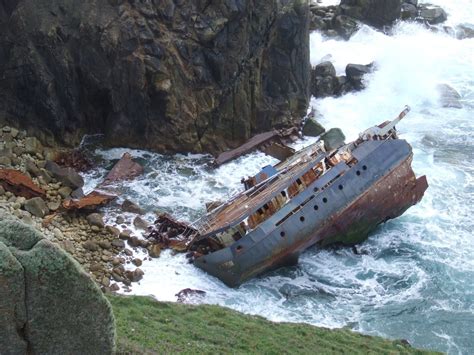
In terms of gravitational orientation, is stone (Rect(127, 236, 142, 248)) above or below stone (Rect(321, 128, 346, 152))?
above

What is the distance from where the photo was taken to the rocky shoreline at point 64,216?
19828mm

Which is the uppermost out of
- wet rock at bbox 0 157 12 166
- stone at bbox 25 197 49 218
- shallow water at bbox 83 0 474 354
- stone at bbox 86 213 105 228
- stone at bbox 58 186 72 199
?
wet rock at bbox 0 157 12 166

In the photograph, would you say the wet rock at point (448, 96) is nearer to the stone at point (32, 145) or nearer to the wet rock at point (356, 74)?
the wet rock at point (356, 74)

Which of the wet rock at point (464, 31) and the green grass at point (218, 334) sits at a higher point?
the green grass at point (218, 334)

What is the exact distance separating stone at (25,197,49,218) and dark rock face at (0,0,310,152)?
5.67 meters

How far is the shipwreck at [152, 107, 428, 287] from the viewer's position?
69.1ft

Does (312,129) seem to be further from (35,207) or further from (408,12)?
(408,12)

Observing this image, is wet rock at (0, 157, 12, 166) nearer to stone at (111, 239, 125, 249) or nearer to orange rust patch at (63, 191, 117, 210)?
orange rust patch at (63, 191, 117, 210)

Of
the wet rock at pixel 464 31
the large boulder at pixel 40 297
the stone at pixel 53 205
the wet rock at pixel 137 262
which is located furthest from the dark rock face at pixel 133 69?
the wet rock at pixel 464 31

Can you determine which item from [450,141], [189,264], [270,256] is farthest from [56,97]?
[450,141]

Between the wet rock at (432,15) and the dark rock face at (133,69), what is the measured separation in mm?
21604

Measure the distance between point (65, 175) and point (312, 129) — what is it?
501 inches

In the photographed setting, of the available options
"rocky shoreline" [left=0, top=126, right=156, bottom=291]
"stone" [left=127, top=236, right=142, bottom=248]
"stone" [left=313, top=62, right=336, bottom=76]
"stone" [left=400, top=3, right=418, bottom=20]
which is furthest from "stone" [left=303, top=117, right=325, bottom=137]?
"stone" [left=400, top=3, right=418, bottom=20]

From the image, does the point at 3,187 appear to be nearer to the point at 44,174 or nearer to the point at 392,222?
the point at 44,174
